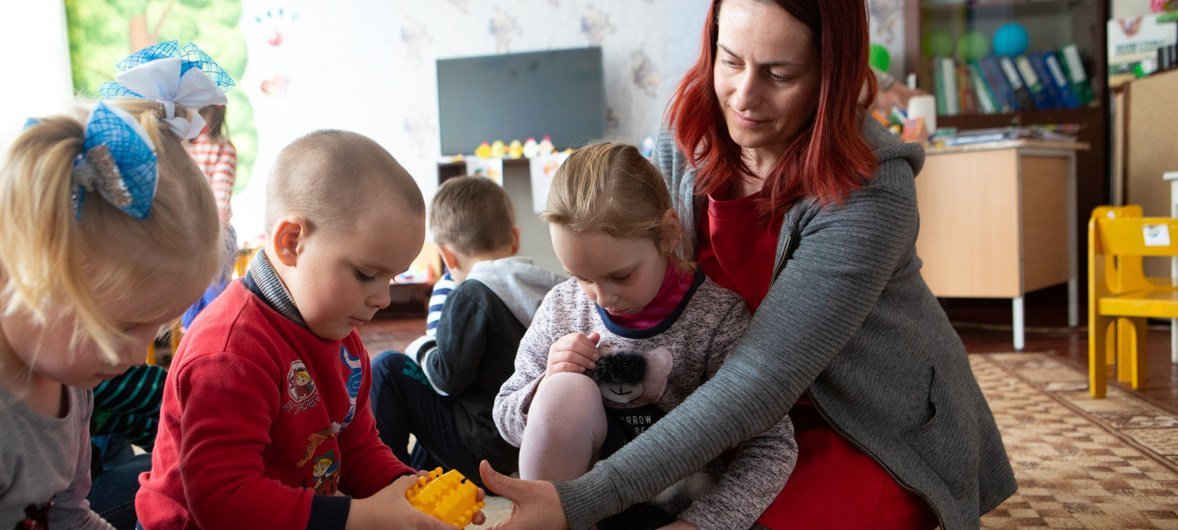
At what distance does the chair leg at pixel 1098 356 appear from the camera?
2.29 meters

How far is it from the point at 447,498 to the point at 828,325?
450 millimetres

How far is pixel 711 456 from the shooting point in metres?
0.95

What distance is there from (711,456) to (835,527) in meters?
0.19

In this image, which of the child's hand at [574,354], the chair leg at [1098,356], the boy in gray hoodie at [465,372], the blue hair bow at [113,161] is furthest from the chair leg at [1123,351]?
the blue hair bow at [113,161]

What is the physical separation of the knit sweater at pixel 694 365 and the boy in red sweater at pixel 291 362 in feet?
0.70

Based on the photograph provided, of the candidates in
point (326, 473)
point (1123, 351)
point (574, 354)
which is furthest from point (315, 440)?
point (1123, 351)

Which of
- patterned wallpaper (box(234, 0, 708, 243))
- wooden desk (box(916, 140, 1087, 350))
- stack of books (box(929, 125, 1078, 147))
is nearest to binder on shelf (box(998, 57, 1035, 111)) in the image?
stack of books (box(929, 125, 1078, 147))

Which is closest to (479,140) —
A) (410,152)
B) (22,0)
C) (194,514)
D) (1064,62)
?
(410,152)

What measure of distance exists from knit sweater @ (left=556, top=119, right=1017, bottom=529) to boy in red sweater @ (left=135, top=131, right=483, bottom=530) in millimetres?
212

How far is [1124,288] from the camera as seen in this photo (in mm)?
2402

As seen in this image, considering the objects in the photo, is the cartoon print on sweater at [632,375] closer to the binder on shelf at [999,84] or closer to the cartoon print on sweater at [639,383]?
the cartoon print on sweater at [639,383]

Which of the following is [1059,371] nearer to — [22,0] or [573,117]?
[573,117]

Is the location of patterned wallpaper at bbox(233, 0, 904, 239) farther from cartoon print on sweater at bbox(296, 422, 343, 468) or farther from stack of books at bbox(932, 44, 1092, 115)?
cartoon print on sweater at bbox(296, 422, 343, 468)

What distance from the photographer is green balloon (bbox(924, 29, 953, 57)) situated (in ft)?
13.6
